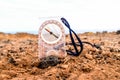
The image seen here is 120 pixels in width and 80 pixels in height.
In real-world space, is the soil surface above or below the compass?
below

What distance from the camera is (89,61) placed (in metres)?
8.82

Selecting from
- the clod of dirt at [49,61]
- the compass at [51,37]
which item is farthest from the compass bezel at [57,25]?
the clod of dirt at [49,61]

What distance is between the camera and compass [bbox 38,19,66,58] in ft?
26.8

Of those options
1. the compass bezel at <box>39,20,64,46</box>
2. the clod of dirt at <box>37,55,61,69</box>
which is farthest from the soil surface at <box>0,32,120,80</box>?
the compass bezel at <box>39,20,64,46</box>

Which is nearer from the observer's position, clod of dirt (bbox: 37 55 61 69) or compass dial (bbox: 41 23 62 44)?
compass dial (bbox: 41 23 62 44)

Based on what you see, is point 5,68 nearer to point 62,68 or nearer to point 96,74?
point 62,68

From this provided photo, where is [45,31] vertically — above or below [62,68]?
above

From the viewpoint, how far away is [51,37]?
826 centimetres

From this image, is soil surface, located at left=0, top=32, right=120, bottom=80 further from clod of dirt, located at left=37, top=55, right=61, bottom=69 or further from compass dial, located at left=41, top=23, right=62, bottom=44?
compass dial, located at left=41, top=23, right=62, bottom=44

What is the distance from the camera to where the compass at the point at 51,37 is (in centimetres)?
816

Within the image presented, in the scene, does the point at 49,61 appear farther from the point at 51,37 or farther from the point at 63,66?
the point at 51,37

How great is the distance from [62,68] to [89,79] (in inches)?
29.4

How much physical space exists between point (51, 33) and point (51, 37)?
0.18 m

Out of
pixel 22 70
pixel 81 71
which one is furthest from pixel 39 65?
→ pixel 81 71
